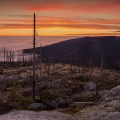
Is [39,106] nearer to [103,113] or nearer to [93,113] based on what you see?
[93,113]

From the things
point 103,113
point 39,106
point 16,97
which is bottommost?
point 39,106

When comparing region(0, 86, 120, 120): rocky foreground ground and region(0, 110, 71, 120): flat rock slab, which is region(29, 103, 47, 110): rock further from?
region(0, 110, 71, 120): flat rock slab

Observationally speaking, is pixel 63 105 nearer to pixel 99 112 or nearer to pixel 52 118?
pixel 52 118

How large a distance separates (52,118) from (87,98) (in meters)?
28.2

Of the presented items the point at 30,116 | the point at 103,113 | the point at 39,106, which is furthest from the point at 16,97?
the point at 103,113

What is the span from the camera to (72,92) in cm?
6862

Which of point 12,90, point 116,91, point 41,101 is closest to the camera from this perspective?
point 116,91

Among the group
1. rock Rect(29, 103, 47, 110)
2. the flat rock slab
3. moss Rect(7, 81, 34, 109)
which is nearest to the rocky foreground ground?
the flat rock slab

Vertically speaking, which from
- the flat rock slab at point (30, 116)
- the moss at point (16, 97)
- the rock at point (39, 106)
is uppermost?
the moss at point (16, 97)

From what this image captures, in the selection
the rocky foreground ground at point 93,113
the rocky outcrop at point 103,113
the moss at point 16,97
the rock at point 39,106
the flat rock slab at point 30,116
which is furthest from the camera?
the rock at point 39,106

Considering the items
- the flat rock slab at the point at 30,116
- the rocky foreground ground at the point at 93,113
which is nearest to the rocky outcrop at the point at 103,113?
the rocky foreground ground at the point at 93,113

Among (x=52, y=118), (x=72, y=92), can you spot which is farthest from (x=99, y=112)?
(x=72, y=92)

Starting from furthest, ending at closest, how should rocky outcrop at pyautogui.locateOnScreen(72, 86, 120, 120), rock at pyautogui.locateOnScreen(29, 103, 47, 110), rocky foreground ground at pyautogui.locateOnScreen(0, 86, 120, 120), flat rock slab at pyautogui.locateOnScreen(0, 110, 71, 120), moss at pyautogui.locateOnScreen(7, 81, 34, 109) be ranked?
rock at pyautogui.locateOnScreen(29, 103, 47, 110) < moss at pyautogui.locateOnScreen(7, 81, 34, 109) < flat rock slab at pyautogui.locateOnScreen(0, 110, 71, 120) < rocky foreground ground at pyautogui.locateOnScreen(0, 86, 120, 120) < rocky outcrop at pyautogui.locateOnScreen(72, 86, 120, 120)

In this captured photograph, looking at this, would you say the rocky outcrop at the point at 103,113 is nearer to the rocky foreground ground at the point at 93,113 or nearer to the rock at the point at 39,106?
the rocky foreground ground at the point at 93,113
